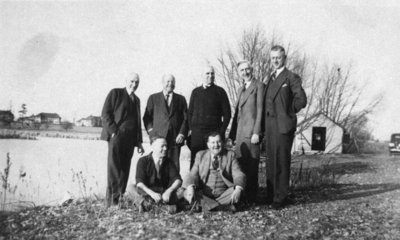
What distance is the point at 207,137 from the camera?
4738 millimetres

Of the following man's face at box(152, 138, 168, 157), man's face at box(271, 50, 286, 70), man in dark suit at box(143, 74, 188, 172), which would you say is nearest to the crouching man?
man's face at box(152, 138, 168, 157)

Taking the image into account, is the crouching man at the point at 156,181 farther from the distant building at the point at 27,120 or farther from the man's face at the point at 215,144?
the distant building at the point at 27,120

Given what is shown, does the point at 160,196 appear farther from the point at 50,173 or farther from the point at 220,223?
the point at 50,173

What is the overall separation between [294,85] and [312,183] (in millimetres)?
3263

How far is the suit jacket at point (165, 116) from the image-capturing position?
4820 millimetres

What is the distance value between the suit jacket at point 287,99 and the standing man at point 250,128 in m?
0.26

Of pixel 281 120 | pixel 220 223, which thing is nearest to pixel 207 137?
pixel 281 120

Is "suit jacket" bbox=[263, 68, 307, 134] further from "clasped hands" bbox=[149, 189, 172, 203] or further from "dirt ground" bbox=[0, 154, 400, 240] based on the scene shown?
"clasped hands" bbox=[149, 189, 172, 203]

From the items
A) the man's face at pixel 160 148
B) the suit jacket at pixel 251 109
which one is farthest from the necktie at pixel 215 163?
the man's face at pixel 160 148

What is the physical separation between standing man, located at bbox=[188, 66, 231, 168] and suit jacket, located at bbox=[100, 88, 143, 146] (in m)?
1.06

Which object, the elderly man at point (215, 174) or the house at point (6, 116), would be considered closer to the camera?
the elderly man at point (215, 174)

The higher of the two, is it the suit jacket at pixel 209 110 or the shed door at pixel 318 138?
the suit jacket at pixel 209 110

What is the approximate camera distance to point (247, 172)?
4676 mm

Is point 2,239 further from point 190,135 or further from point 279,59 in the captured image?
point 279,59
